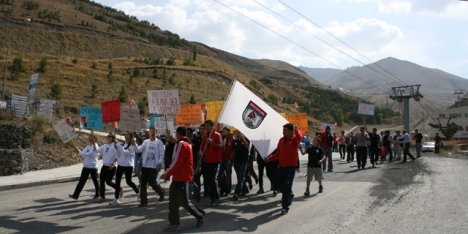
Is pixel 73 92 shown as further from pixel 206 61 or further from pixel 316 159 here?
pixel 206 61

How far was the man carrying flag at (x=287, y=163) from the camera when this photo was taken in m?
9.18

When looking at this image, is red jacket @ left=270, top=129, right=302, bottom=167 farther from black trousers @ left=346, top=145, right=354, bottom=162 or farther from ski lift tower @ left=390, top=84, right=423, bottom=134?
ski lift tower @ left=390, top=84, right=423, bottom=134

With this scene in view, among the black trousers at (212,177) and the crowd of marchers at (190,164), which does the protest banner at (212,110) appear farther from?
the black trousers at (212,177)

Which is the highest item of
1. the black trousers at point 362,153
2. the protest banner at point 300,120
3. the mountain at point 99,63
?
the mountain at point 99,63

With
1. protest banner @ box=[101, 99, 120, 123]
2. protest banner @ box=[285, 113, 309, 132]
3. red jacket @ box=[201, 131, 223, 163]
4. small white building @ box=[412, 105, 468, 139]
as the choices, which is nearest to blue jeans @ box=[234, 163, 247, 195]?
red jacket @ box=[201, 131, 223, 163]

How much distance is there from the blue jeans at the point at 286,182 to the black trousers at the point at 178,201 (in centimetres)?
195

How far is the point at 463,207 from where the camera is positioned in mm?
9328

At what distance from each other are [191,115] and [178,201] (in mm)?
13627

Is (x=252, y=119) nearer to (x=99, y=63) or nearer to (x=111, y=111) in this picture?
(x=111, y=111)

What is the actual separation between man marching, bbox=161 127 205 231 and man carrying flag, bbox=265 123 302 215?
1952mm

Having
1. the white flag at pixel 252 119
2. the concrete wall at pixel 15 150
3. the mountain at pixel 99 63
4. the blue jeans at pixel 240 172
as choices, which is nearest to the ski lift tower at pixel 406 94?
the mountain at pixel 99 63

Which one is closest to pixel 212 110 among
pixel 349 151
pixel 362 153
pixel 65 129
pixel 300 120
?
pixel 300 120

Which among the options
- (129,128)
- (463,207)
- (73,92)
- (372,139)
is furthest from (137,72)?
(463,207)

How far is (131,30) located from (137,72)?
51.6 m
